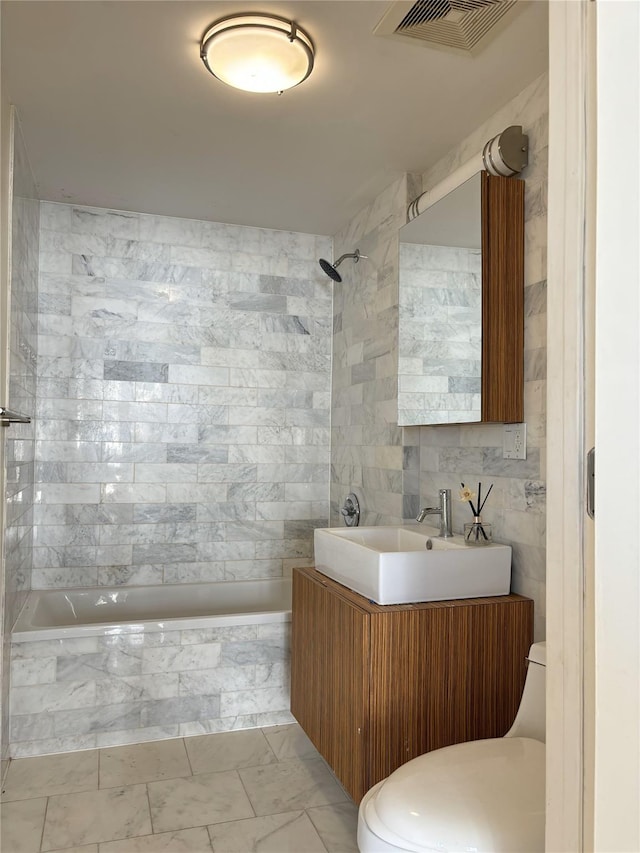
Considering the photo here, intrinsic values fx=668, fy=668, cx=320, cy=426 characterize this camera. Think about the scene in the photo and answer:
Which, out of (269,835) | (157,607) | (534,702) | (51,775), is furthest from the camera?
(157,607)

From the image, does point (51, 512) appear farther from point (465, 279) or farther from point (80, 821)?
point (465, 279)

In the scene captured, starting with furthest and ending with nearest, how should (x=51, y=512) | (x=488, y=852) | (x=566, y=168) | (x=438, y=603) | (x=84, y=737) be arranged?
(x=51, y=512), (x=84, y=737), (x=438, y=603), (x=488, y=852), (x=566, y=168)

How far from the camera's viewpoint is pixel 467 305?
Answer: 243 centimetres

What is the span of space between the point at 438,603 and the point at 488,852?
85cm

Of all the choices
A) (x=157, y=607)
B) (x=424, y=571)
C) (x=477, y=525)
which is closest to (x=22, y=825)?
(x=157, y=607)

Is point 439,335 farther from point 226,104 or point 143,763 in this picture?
point 143,763

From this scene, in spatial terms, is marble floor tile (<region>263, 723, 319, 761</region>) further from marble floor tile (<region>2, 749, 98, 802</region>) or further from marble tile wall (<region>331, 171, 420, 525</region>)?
marble tile wall (<region>331, 171, 420, 525</region>)

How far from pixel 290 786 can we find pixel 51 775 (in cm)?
93

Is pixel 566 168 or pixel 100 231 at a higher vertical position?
pixel 100 231

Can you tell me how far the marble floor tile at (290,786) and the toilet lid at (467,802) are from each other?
907 millimetres

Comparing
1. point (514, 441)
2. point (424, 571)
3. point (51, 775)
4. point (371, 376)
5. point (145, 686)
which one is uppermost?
point (371, 376)

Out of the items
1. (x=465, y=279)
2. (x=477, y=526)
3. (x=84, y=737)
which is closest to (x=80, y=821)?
(x=84, y=737)

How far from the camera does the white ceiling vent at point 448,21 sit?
1.88 meters

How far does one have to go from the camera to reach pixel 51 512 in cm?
349
